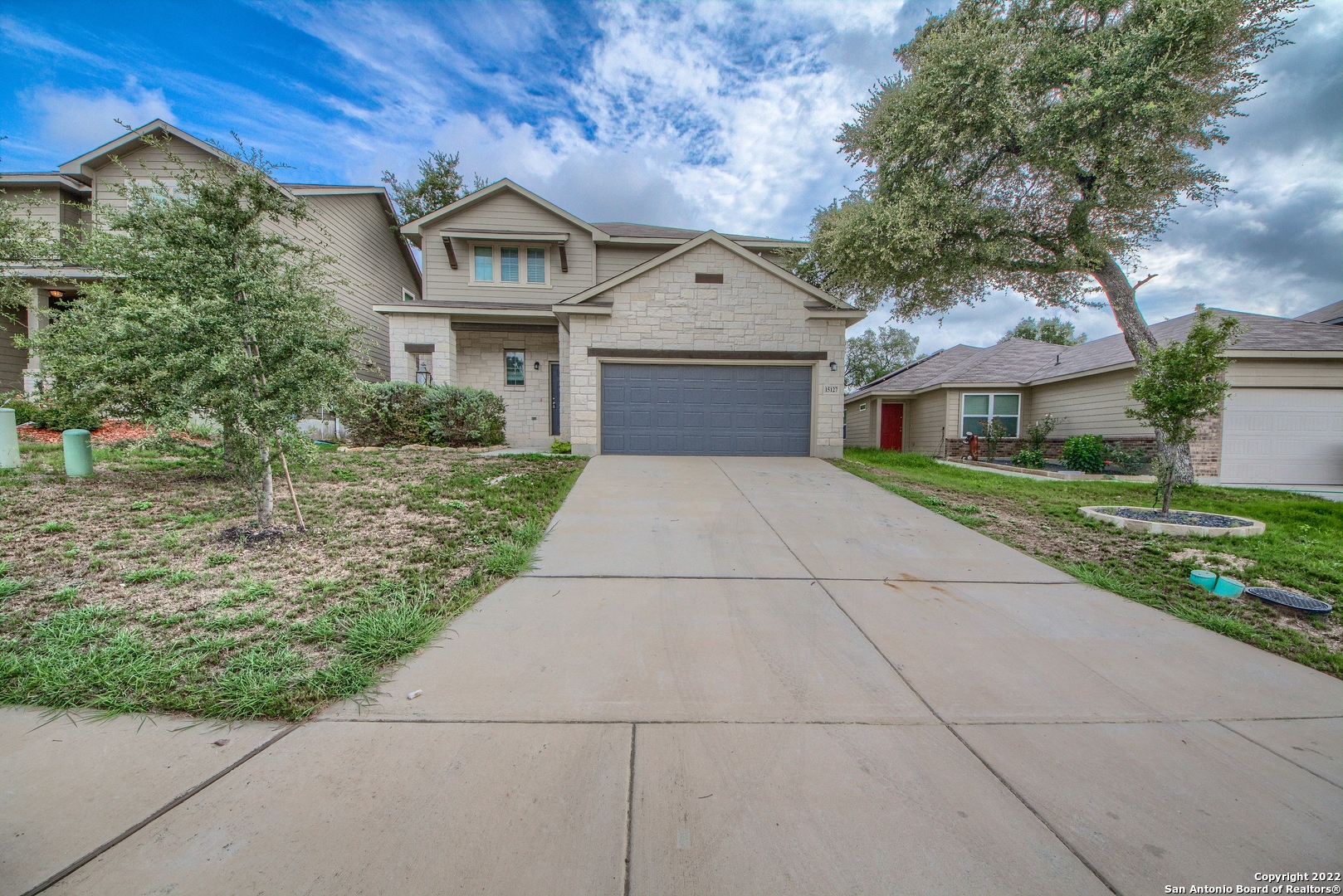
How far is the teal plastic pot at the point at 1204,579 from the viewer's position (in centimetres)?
438

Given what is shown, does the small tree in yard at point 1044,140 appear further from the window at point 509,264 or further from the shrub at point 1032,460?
the window at point 509,264

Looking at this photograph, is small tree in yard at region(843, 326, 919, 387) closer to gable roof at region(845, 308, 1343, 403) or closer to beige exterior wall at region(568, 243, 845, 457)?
gable roof at region(845, 308, 1343, 403)

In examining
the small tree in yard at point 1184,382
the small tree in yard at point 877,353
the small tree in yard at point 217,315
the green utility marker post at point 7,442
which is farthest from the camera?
the small tree in yard at point 877,353

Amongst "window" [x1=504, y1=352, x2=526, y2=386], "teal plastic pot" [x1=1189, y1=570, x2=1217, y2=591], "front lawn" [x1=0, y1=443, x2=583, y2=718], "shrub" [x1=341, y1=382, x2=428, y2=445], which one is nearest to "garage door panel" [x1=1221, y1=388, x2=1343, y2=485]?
"teal plastic pot" [x1=1189, y1=570, x2=1217, y2=591]

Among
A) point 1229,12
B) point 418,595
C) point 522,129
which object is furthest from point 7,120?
point 1229,12

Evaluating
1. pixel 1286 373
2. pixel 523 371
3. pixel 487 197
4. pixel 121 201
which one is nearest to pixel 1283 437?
pixel 1286 373

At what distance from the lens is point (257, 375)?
449cm

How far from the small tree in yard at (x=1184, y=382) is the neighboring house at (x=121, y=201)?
559 inches

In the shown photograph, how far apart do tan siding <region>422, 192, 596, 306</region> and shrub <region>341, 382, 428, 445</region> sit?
13.7 ft

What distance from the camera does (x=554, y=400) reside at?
1520cm

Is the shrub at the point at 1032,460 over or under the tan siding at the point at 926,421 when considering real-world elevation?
under

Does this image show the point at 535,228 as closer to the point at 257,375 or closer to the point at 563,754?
the point at 257,375

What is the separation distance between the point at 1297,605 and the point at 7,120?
17.1 meters

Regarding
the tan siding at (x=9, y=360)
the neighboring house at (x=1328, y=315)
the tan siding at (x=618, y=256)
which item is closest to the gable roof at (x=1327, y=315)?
the neighboring house at (x=1328, y=315)
